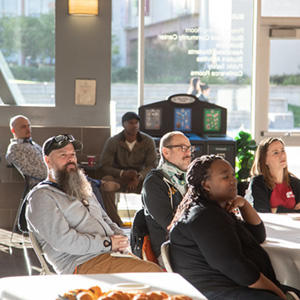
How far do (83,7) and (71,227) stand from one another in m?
4.87

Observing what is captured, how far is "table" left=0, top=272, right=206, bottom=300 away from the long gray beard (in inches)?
42.9

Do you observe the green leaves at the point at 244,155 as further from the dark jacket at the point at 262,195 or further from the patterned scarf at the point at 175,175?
the patterned scarf at the point at 175,175

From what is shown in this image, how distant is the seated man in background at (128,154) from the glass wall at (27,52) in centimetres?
133

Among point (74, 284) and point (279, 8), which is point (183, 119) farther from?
point (74, 284)

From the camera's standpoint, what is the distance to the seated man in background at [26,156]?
6.82 meters

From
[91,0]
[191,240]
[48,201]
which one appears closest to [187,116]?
[91,0]

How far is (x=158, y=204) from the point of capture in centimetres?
407

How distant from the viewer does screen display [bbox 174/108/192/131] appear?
7.79 m

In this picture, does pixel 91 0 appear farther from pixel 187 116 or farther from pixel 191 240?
pixel 191 240

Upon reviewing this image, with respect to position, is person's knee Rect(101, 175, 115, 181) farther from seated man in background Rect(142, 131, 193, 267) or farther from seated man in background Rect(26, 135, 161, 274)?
seated man in background Rect(26, 135, 161, 274)

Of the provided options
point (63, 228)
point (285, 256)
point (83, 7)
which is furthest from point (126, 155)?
point (285, 256)

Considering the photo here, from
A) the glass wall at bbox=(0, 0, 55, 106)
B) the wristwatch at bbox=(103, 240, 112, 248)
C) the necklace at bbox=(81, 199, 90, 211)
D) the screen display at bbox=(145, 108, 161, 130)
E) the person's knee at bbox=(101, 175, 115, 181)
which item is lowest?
the person's knee at bbox=(101, 175, 115, 181)

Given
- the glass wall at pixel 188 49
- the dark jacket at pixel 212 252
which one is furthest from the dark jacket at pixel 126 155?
the dark jacket at pixel 212 252

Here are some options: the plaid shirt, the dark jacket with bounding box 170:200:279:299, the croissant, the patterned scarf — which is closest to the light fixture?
the plaid shirt
